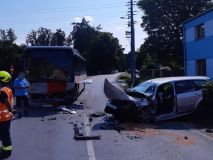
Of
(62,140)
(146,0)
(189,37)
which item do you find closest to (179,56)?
(146,0)

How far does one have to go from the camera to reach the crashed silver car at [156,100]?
15284 millimetres

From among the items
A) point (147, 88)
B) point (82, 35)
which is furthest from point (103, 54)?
point (147, 88)

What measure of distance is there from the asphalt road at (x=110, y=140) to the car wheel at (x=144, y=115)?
30 centimetres

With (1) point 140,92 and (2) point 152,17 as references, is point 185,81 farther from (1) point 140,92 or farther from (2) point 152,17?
(2) point 152,17

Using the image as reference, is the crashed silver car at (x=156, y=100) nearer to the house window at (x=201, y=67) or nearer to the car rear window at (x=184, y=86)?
the car rear window at (x=184, y=86)

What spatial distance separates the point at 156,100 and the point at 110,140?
4142mm

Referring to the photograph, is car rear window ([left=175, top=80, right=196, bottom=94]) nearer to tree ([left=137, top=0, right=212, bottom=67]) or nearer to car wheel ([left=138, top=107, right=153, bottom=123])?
car wheel ([left=138, top=107, right=153, bottom=123])

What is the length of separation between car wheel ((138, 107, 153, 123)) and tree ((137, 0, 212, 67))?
4301 cm

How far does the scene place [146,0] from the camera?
2362 inches

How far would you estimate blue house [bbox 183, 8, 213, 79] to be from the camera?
32.0 metres

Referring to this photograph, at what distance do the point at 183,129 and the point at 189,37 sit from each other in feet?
76.9

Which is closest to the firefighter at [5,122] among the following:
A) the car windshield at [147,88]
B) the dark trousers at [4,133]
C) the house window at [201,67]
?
the dark trousers at [4,133]

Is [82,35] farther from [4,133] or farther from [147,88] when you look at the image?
[4,133]

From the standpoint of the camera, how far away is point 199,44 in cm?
3462
